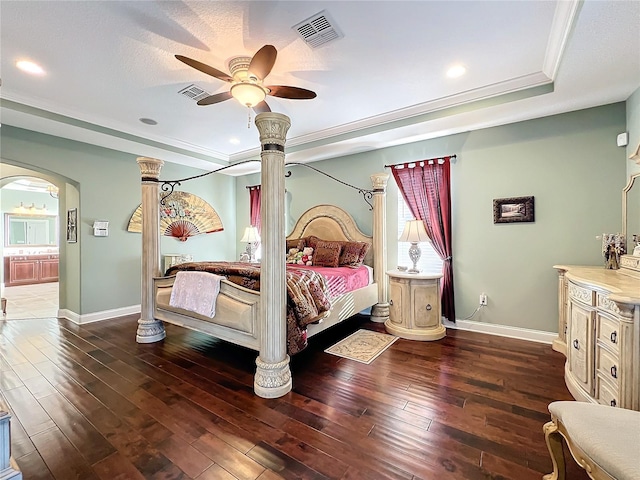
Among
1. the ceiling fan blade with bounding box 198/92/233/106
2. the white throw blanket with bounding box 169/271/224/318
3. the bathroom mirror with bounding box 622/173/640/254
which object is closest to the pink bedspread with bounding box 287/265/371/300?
the white throw blanket with bounding box 169/271/224/318

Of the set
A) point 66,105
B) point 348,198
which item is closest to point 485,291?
point 348,198

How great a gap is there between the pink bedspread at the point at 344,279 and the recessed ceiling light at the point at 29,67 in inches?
128

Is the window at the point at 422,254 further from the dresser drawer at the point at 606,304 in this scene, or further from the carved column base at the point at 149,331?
the carved column base at the point at 149,331

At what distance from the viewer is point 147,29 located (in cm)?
220

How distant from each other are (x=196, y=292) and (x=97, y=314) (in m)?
2.66

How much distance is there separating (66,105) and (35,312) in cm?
362

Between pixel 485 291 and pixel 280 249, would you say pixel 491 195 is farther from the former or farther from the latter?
pixel 280 249

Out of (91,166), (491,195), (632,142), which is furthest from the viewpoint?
(91,166)

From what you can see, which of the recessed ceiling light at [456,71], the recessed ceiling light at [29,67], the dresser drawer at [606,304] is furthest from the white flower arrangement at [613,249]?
the recessed ceiling light at [29,67]

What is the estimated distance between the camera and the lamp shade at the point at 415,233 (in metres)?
3.63

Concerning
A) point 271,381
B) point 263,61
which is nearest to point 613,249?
point 271,381

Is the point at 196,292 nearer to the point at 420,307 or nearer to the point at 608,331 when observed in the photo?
the point at 420,307

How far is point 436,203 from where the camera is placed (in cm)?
394

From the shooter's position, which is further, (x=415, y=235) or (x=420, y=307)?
(x=415, y=235)
